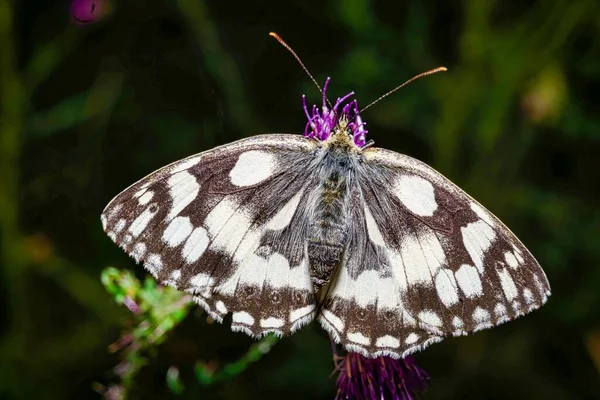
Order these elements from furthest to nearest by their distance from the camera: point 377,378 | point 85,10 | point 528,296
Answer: point 85,10, point 377,378, point 528,296

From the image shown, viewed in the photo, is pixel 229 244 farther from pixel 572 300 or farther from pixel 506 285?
pixel 572 300

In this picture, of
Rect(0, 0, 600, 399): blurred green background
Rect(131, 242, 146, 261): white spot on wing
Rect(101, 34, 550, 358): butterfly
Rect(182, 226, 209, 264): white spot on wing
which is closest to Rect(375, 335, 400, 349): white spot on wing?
Rect(101, 34, 550, 358): butterfly

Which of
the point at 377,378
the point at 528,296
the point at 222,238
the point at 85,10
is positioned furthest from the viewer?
the point at 85,10

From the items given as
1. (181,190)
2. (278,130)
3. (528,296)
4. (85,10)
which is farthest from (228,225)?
(85,10)

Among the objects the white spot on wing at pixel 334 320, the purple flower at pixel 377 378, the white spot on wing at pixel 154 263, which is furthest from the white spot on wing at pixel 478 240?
the white spot on wing at pixel 154 263

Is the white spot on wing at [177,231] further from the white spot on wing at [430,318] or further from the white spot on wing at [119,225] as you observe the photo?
the white spot on wing at [430,318]

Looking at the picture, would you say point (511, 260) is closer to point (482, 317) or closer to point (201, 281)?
point (482, 317)

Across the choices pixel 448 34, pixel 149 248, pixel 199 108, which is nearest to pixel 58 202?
pixel 199 108

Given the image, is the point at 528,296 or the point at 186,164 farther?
the point at 186,164
